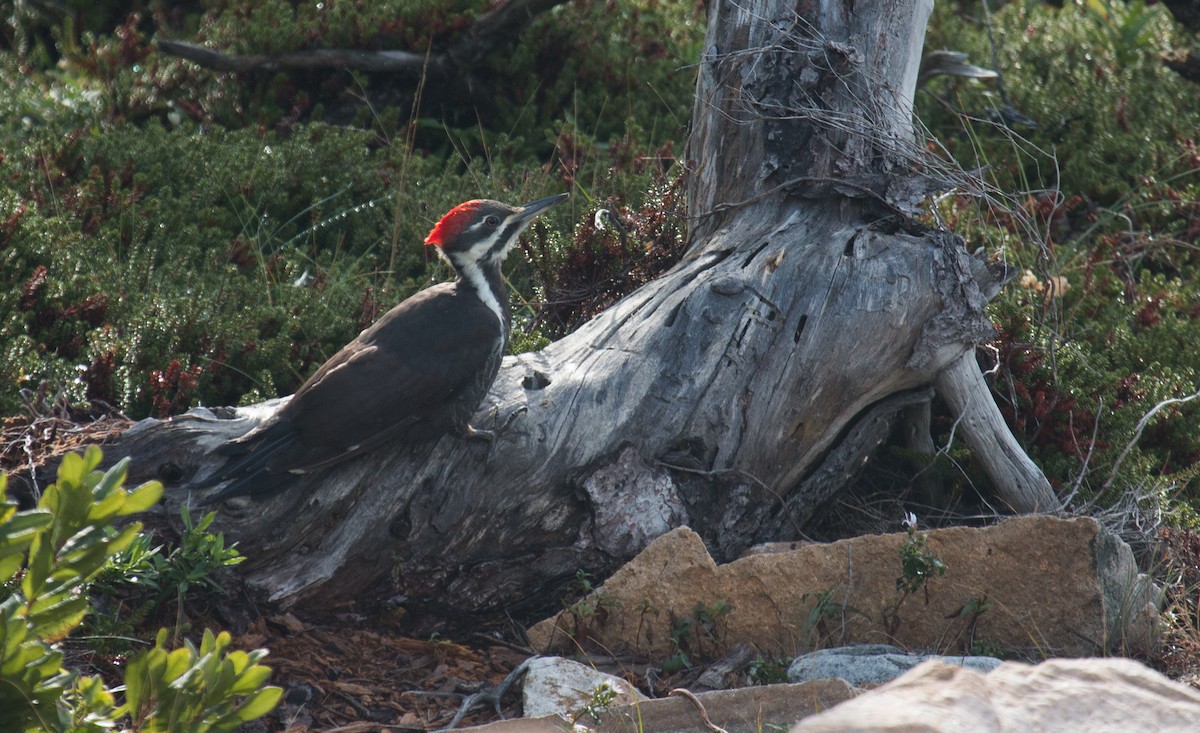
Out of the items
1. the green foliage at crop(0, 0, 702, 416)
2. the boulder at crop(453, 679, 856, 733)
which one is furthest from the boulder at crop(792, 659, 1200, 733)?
the green foliage at crop(0, 0, 702, 416)

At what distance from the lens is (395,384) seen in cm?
441

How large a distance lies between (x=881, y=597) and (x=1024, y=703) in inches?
75.5

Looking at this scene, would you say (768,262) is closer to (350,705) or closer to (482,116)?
(350,705)

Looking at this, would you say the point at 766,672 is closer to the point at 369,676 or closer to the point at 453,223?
the point at 369,676

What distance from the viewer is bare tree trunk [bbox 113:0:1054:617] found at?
4469mm

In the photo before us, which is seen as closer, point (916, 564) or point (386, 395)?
point (916, 564)

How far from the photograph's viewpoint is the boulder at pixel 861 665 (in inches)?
153

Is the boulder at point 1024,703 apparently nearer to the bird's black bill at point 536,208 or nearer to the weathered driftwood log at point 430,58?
the bird's black bill at point 536,208

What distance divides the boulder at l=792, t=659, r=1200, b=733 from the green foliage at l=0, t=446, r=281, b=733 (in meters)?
1.35

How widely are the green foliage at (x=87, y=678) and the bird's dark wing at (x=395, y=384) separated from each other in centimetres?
152

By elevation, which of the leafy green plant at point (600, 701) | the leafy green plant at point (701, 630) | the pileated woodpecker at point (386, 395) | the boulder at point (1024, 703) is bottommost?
the leafy green plant at point (701, 630)

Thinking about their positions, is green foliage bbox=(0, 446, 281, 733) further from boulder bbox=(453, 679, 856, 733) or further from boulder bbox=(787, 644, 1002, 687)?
boulder bbox=(787, 644, 1002, 687)

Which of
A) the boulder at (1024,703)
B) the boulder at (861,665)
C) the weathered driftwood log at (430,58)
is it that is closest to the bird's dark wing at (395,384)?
the boulder at (861,665)

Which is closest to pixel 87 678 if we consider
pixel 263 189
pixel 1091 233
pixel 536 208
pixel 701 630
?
pixel 701 630
